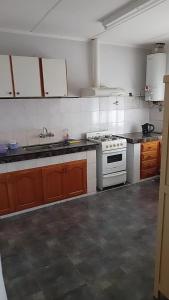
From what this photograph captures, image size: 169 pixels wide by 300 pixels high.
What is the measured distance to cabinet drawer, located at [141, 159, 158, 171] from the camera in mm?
4235

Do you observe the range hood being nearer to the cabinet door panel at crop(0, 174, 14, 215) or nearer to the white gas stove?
the white gas stove

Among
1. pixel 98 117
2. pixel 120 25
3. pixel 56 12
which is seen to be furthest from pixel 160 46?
pixel 56 12

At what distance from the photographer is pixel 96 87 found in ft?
12.4

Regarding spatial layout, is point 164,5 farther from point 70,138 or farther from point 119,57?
point 70,138

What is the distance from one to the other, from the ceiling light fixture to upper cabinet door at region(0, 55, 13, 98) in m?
1.32

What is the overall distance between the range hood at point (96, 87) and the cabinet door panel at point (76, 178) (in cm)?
112

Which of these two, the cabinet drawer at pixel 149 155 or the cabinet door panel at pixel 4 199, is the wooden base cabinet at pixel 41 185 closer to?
the cabinet door panel at pixel 4 199

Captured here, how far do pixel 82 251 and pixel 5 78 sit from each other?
231 centimetres

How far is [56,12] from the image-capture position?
8.43 feet

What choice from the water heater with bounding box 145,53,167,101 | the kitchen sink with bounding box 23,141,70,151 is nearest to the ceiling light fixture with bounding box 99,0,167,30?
the water heater with bounding box 145,53,167,101

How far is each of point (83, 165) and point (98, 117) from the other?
108 cm

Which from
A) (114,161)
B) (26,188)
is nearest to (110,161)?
(114,161)

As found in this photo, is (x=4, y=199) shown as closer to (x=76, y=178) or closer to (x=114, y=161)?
(x=76, y=178)

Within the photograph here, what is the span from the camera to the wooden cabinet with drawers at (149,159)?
4176 millimetres
